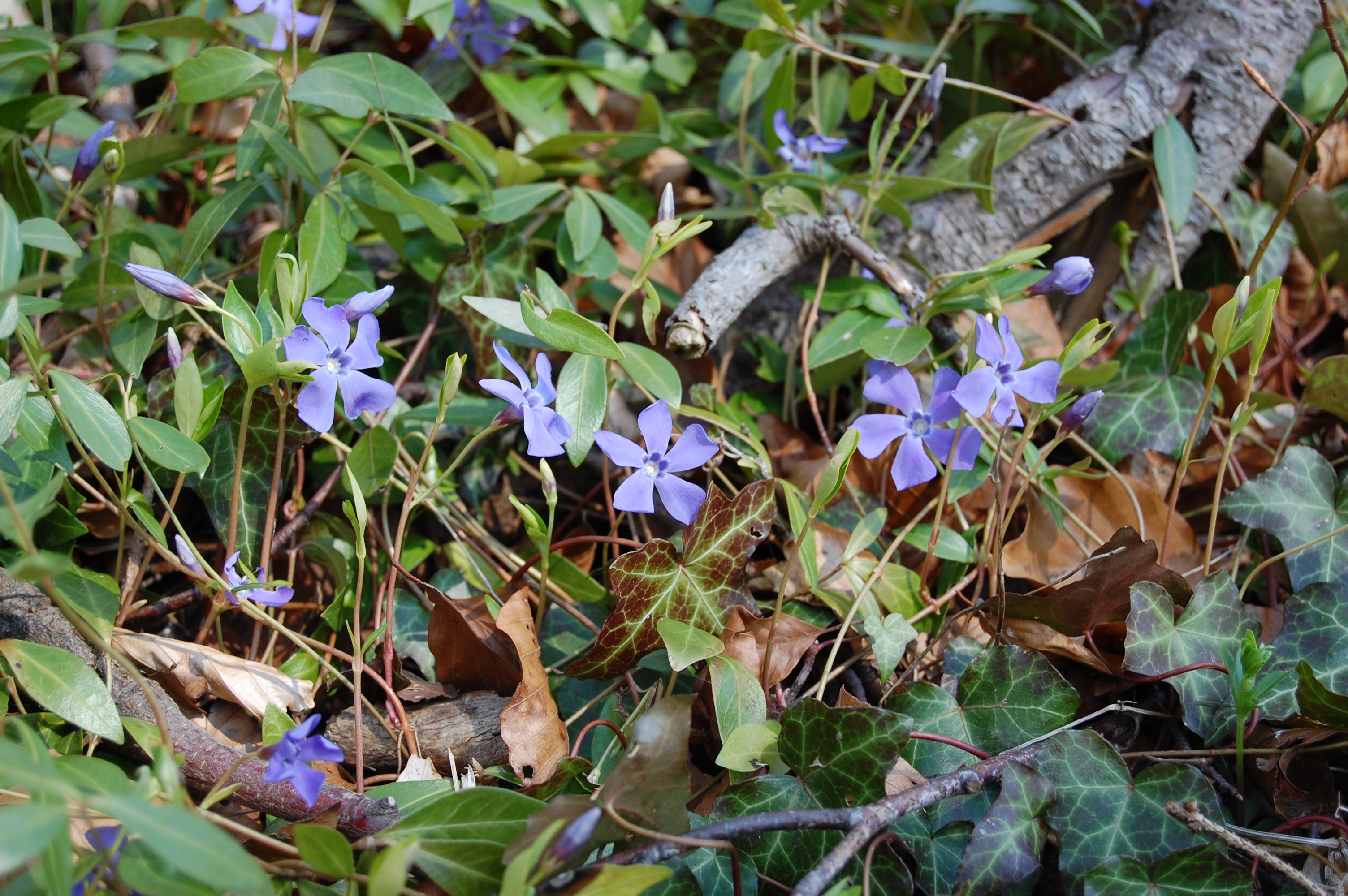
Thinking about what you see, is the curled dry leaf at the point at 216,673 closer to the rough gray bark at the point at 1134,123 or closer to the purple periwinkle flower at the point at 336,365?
the purple periwinkle flower at the point at 336,365

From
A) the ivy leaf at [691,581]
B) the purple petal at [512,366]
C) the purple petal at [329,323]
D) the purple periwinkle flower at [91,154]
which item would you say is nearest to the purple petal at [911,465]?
the ivy leaf at [691,581]

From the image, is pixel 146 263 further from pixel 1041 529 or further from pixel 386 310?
pixel 1041 529

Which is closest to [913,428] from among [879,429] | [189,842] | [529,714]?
[879,429]

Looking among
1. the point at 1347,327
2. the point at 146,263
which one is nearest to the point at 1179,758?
the point at 1347,327

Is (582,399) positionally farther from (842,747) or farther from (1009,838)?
(1009,838)

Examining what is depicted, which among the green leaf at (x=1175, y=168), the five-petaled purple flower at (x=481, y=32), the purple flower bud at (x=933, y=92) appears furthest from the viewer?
the five-petaled purple flower at (x=481, y=32)

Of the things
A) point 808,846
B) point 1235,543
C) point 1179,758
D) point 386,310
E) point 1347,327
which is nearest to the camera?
point 808,846
